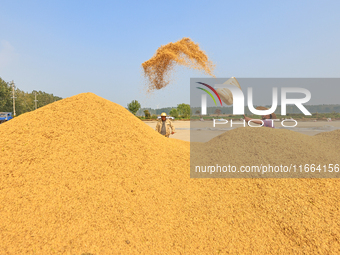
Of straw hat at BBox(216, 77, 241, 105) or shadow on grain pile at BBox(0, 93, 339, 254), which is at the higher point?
straw hat at BBox(216, 77, 241, 105)

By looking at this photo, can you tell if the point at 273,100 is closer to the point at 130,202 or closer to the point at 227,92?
the point at 227,92

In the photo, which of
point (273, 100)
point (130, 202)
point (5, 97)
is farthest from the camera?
point (5, 97)

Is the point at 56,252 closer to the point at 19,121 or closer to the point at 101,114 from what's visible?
the point at 101,114

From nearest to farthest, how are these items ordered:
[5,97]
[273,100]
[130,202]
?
1. [130,202]
2. [273,100]
3. [5,97]

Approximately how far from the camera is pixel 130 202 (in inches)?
138

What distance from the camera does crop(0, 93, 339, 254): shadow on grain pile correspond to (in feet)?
9.65

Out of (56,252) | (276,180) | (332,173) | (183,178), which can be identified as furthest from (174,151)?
(332,173)

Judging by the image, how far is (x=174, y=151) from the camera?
5.28 metres

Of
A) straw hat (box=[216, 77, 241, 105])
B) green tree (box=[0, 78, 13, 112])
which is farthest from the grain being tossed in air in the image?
green tree (box=[0, 78, 13, 112])

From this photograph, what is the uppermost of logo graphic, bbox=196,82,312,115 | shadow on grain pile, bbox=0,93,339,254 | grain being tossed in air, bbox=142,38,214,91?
grain being tossed in air, bbox=142,38,214,91

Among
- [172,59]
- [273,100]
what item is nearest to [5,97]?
[172,59]

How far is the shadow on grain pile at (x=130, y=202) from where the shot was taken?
2941 mm

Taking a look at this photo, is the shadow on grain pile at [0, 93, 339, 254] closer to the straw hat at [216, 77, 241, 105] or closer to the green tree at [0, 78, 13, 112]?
the straw hat at [216, 77, 241, 105]

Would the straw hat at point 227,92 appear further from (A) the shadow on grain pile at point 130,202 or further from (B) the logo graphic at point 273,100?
(A) the shadow on grain pile at point 130,202
